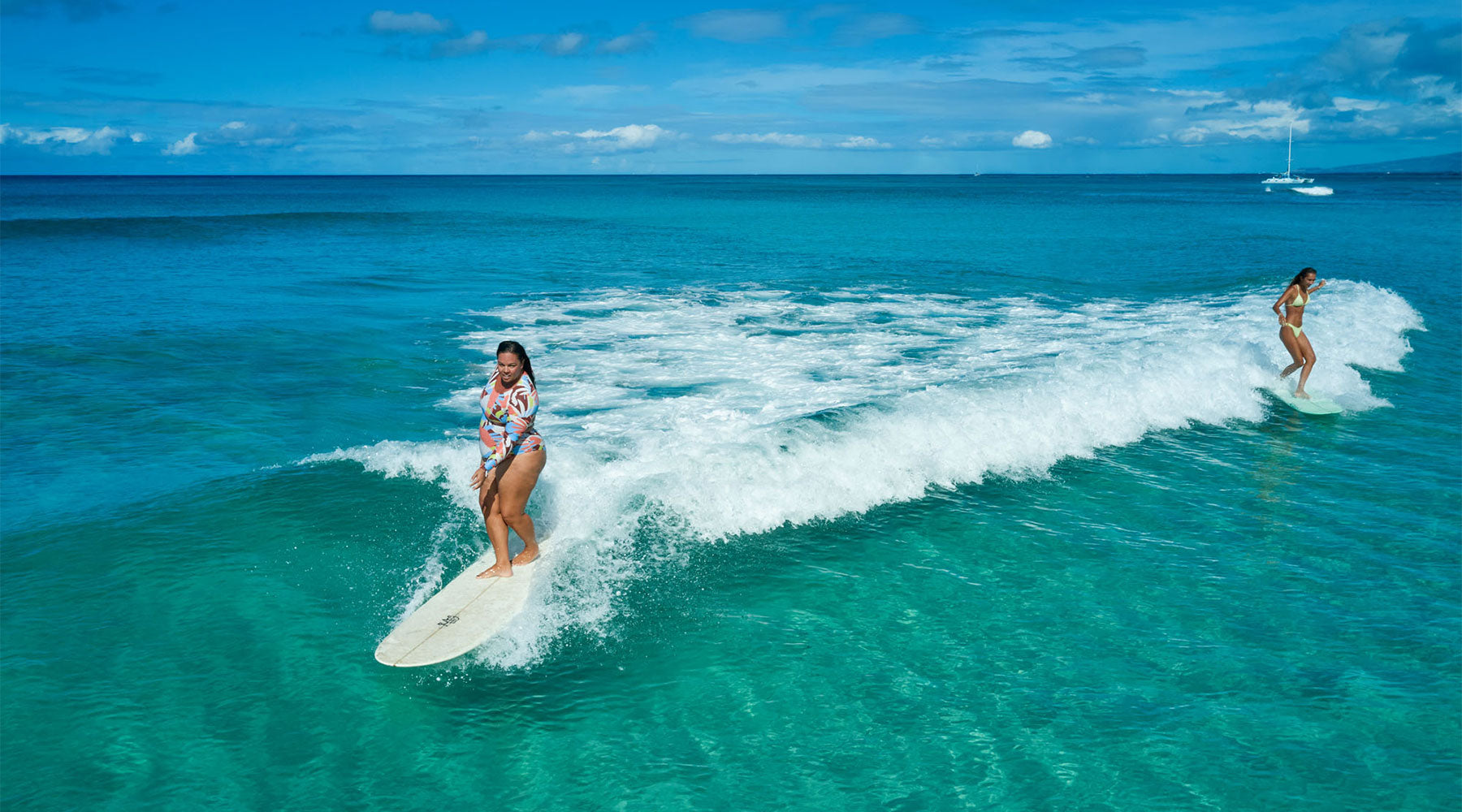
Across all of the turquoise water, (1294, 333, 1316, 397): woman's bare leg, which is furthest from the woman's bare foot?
(1294, 333, 1316, 397): woman's bare leg

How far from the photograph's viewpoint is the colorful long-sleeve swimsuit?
7.51 meters

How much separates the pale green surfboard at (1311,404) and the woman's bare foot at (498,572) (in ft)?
44.1

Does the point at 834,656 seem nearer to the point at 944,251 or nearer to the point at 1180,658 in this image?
the point at 1180,658

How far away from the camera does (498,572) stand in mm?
8055

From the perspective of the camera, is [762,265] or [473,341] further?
[762,265]

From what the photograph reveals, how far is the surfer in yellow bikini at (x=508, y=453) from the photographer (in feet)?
24.5

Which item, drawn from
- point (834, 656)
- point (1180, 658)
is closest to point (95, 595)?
point (834, 656)

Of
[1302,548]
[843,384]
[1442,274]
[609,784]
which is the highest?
[1442,274]

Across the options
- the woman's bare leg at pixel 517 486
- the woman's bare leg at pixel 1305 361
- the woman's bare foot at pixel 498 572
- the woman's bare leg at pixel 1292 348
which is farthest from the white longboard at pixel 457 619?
the woman's bare leg at pixel 1292 348

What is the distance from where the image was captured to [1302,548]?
359 inches

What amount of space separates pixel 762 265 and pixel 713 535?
2564 centimetres

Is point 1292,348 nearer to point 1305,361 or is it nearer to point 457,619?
point 1305,361

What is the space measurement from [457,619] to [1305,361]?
596 inches

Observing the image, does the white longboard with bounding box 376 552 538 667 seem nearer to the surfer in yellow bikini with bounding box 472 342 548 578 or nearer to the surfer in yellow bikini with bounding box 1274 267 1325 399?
the surfer in yellow bikini with bounding box 472 342 548 578
